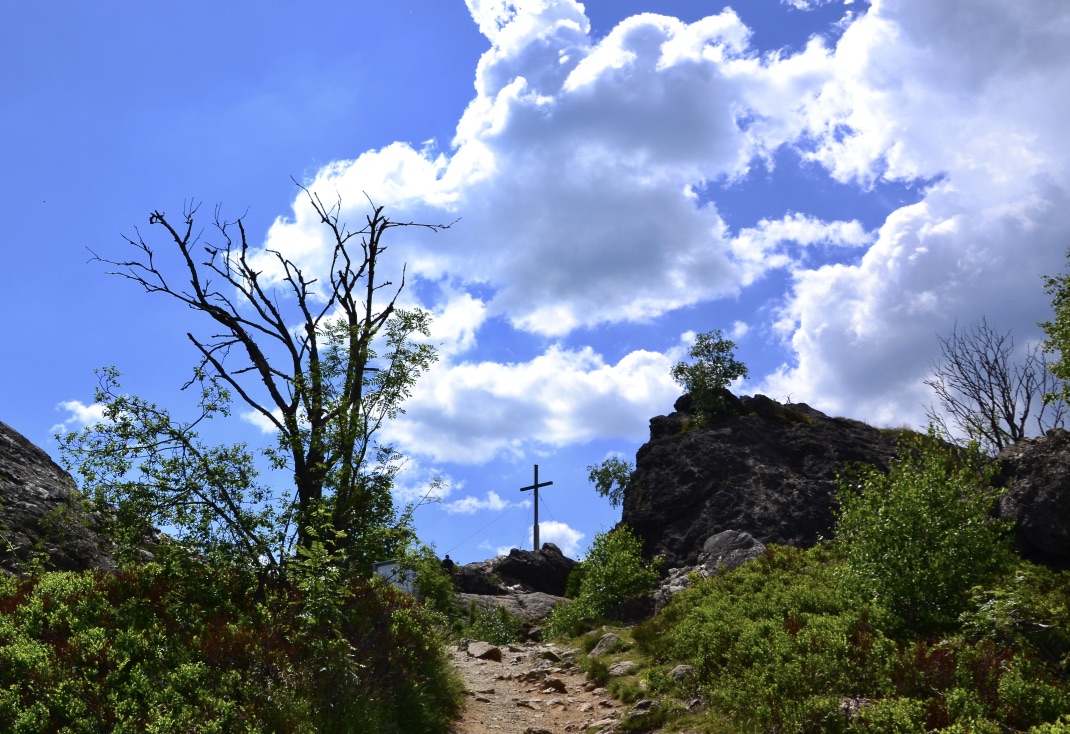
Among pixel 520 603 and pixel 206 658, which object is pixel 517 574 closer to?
pixel 520 603

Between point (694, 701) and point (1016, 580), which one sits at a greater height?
point (1016, 580)

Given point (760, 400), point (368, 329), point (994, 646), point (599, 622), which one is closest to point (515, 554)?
point (760, 400)

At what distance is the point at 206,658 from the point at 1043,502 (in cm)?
1609

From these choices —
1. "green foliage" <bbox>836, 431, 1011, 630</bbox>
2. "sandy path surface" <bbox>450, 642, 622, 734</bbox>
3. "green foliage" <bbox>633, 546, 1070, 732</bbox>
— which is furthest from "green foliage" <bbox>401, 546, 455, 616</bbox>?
"green foliage" <bbox>836, 431, 1011, 630</bbox>

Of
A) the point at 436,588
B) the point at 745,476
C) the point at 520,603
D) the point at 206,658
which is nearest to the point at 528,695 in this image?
the point at 206,658

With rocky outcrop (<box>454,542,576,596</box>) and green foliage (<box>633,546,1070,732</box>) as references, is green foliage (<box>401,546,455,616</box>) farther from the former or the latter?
green foliage (<box>633,546,1070,732</box>)

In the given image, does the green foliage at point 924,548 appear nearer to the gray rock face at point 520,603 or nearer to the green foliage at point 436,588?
the green foliage at point 436,588

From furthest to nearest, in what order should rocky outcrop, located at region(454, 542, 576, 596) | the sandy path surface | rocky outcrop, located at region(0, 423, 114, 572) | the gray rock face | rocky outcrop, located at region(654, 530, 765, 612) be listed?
rocky outcrop, located at region(454, 542, 576, 596)
the gray rock face
rocky outcrop, located at region(654, 530, 765, 612)
rocky outcrop, located at region(0, 423, 114, 572)
the sandy path surface

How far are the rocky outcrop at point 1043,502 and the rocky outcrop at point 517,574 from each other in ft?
80.4

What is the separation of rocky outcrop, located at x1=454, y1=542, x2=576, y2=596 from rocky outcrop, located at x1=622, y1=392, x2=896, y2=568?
31.6ft

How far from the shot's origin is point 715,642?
524 inches

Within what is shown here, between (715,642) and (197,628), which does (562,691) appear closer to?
(715,642)

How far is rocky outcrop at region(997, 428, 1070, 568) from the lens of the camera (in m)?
16.4

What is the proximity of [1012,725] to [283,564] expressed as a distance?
10.1 m
